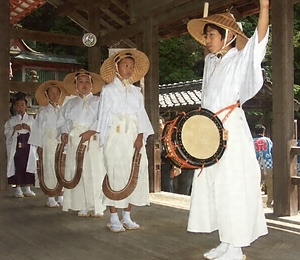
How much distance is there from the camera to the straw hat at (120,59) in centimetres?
389

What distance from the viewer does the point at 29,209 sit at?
16.7 ft

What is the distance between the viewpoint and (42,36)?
26.1 ft

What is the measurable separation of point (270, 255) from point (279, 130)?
5.66 feet

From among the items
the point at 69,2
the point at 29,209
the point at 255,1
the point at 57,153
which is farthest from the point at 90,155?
the point at 69,2

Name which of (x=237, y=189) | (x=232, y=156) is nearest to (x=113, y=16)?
(x=232, y=156)

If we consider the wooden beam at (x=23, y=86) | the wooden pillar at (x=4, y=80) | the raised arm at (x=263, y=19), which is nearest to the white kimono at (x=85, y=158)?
the raised arm at (x=263, y=19)

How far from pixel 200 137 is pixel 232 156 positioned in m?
0.22

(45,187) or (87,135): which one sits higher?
(87,135)

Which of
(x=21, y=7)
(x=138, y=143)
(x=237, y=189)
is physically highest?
(x=21, y=7)

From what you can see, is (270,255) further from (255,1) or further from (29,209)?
(255,1)

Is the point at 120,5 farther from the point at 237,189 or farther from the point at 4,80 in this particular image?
the point at 237,189

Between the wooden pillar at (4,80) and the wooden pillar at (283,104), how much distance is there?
14.1 feet

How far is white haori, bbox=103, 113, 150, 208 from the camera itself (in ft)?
12.5

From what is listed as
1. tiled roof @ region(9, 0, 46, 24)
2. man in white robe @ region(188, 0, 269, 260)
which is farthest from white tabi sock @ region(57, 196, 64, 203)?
tiled roof @ region(9, 0, 46, 24)
